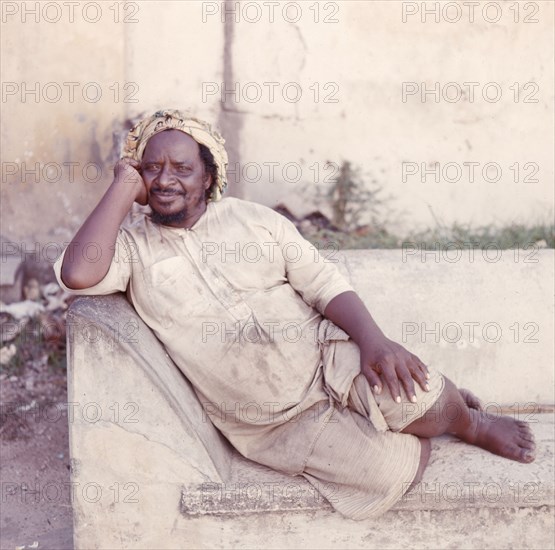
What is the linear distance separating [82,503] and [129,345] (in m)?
0.56

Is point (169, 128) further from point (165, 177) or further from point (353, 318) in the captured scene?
point (353, 318)

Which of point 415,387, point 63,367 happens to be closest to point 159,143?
point 415,387

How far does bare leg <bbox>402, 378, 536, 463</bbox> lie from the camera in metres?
2.99

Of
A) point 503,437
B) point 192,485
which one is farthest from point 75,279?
point 503,437

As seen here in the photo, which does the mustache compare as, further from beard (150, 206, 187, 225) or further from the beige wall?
the beige wall

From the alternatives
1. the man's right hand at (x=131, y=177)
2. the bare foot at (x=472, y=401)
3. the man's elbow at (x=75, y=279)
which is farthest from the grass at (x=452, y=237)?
the man's elbow at (x=75, y=279)

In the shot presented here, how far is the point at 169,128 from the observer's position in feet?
10.1

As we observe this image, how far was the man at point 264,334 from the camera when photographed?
114 inches

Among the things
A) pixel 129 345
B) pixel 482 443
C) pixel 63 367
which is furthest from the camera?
pixel 63 367

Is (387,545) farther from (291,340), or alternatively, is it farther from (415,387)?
(291,340)

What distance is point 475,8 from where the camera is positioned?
5.10 meters

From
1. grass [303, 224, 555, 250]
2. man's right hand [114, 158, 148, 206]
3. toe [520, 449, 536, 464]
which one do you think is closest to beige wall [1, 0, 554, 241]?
grass [303, 224, 555, 250]

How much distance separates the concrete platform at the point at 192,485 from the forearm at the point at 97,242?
0.08m

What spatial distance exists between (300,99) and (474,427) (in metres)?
2.56
